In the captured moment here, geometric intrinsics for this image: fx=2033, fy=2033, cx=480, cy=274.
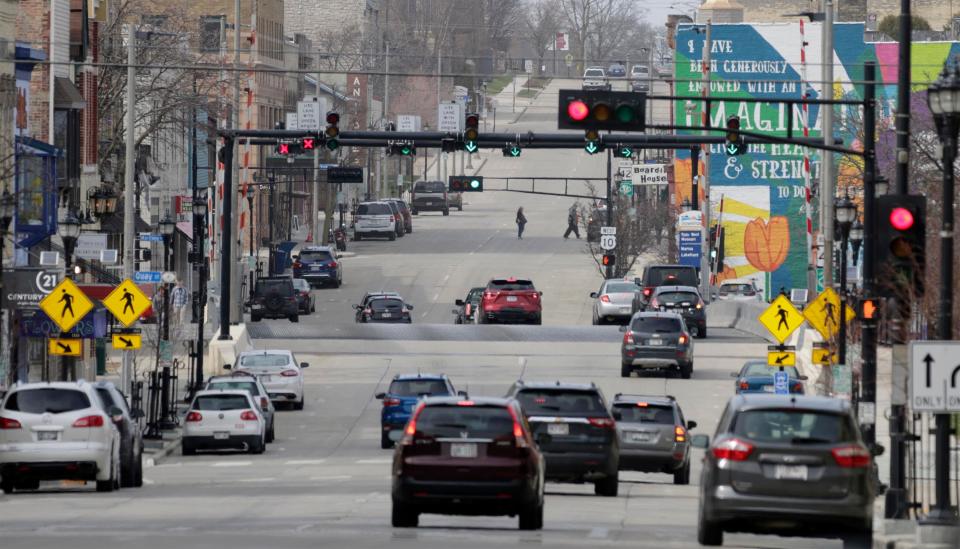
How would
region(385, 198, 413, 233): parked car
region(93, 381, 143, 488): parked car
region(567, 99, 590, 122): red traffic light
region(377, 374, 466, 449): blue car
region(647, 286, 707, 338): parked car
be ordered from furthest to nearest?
region(385, 198, 413, 233): parked car
region(647, 286, 707, 338): parked car
region(377, 374, 466, 449): blue car
region(93, 381, 143, 488): parked car
region(567, 99, 590, 122): red traffic light

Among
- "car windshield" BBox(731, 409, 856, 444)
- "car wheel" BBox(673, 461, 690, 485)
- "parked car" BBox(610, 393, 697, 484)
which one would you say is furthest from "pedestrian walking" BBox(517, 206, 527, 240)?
"car windshield" BBox(731, 409, 856, 444)

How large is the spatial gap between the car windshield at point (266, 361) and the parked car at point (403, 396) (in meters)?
8.16

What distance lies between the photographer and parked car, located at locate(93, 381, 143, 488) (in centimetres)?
2934

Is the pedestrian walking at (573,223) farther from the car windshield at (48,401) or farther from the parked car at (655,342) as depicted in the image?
the car windshield at (48,401)

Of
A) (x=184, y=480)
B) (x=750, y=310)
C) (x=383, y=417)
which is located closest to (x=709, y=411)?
(x=383, y=417)

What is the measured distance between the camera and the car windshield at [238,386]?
41.4 meters

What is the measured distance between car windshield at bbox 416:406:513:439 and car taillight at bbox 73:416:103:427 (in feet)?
25.2

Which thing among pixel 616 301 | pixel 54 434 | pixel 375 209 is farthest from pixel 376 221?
pixel 54 434

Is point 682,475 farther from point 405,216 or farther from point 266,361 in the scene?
point 405,216

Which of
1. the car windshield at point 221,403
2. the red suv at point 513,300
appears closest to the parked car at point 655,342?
the red suv at point 513,300

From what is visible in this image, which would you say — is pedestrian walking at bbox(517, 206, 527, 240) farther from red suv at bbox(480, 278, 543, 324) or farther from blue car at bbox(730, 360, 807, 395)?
blue car at bbox(730, 360, 807, 395)

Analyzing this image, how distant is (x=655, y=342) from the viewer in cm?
5178

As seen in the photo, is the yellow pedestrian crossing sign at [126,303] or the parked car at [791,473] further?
the yellow pedestrian crossing sign at [126,303]

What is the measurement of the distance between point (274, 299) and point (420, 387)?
33.4m
